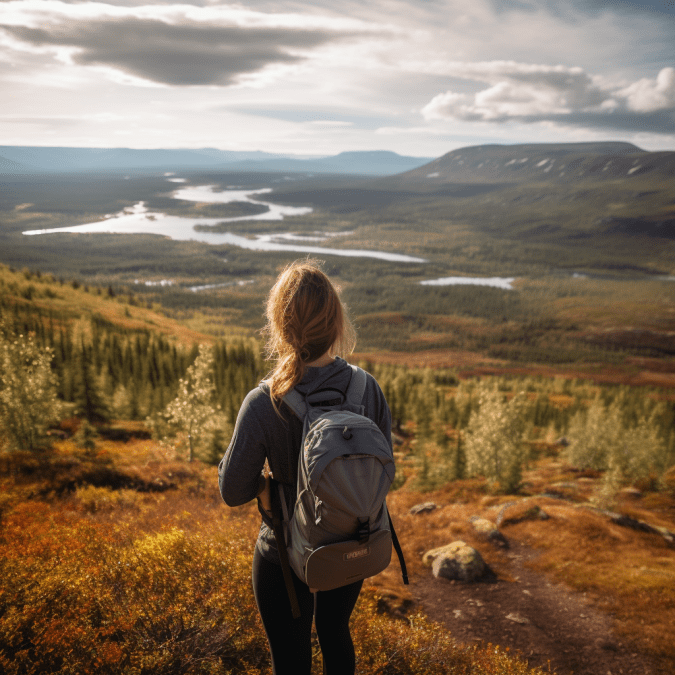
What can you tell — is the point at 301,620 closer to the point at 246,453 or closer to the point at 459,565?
the point at 246,453

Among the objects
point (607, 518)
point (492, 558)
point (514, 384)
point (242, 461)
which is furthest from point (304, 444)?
point (514, 384)

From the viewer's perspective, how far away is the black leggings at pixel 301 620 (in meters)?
3.59

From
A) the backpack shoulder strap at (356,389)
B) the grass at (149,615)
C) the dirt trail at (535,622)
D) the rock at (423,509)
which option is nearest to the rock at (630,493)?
the rock at (423,509)

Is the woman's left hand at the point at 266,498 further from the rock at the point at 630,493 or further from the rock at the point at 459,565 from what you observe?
the rock at the point at 630,493

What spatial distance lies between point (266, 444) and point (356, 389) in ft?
2.69

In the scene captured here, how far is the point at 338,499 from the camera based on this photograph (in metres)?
3.03

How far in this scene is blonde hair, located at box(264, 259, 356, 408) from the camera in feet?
11.2

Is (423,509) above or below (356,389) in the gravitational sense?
below

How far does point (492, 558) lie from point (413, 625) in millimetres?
12169

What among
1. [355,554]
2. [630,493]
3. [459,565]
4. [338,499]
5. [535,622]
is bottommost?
[630,493]

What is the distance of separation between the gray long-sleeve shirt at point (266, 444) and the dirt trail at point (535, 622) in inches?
289

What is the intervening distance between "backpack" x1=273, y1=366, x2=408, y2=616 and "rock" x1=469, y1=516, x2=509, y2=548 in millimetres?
18761

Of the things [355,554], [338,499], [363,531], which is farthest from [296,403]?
[355,554]

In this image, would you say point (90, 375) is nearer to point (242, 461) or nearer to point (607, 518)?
point (607, 518)
